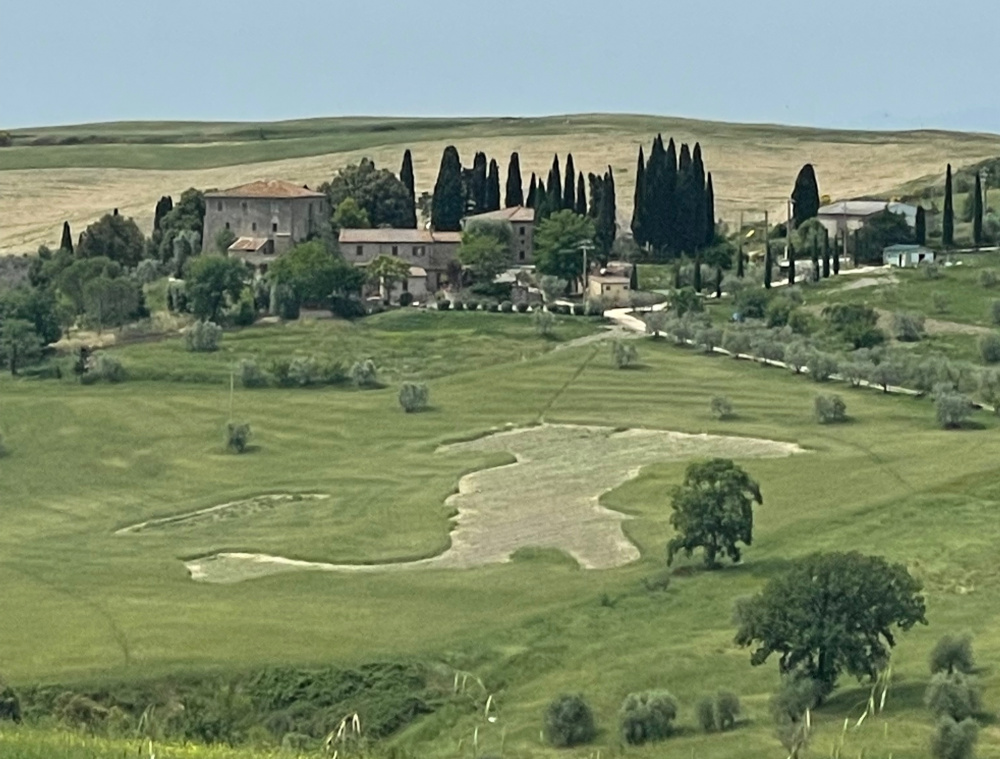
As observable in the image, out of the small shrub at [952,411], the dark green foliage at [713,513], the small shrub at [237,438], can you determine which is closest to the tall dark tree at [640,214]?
the small shrub at [237,438]

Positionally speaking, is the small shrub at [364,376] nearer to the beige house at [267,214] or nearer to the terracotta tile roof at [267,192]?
the beige house at [267,214]

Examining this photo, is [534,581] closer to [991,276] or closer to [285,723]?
[285,723]

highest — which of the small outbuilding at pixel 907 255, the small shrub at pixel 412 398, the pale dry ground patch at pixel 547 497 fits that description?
the small outbuilding at pixel 907 255

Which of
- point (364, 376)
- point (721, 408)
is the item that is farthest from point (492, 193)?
point (721, 408)

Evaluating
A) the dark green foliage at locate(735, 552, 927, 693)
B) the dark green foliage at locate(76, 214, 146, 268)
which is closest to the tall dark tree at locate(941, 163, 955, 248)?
the dark green foliage at locate(76, 214, 146, 268)

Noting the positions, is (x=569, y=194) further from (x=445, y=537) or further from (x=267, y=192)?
(x=445, y=537)

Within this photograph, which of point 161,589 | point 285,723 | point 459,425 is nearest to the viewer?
point 285,723

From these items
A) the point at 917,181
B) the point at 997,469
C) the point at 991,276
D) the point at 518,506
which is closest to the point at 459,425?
the point at 518,506

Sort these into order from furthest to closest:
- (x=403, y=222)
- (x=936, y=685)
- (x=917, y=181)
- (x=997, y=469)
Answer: (x=917, y=181), (x=403, y=222), (x=997, y=469), (x=936, y=685)
